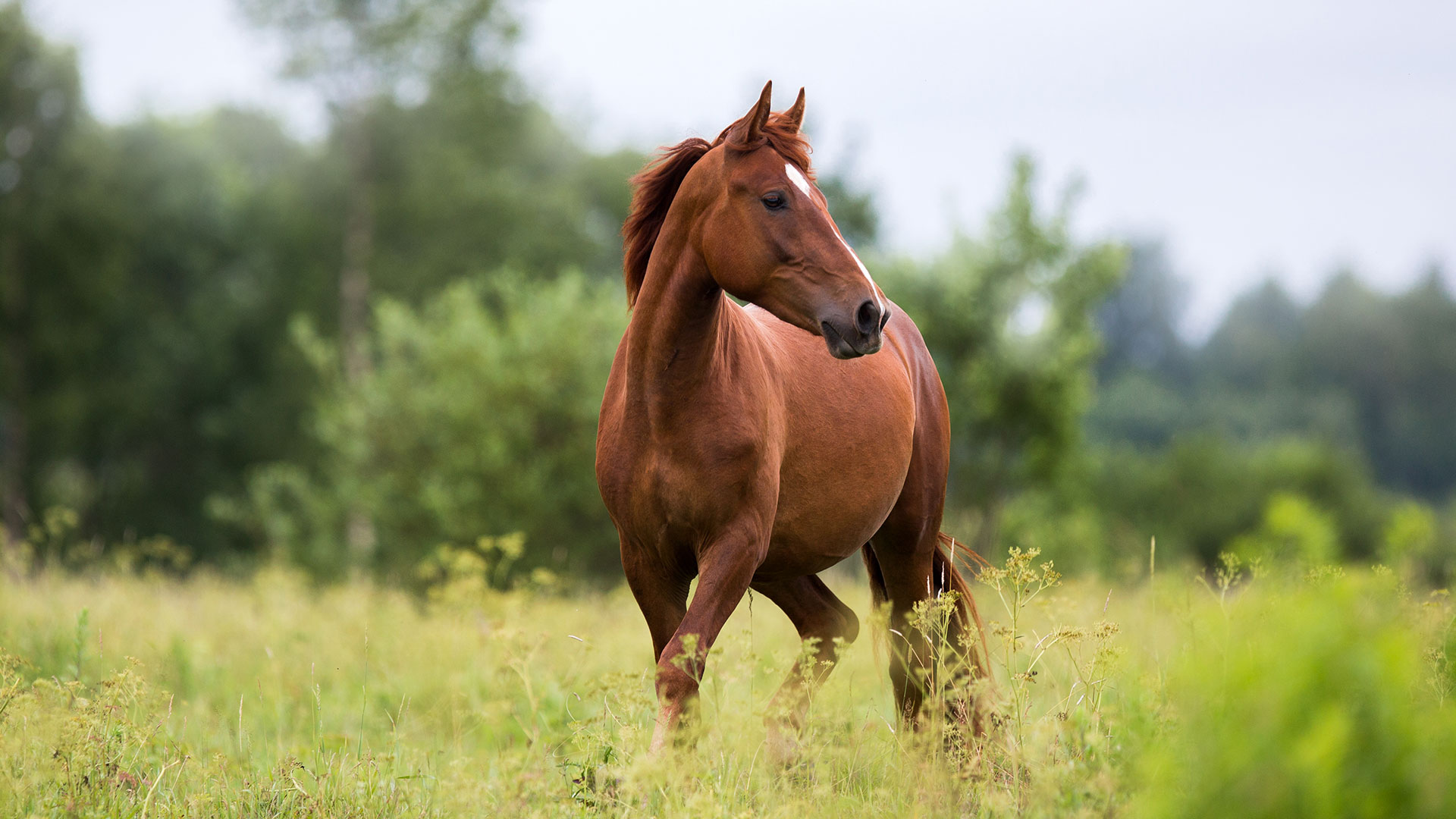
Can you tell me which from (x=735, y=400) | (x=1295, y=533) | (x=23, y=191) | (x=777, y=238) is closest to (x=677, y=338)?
(x=735, y=400)

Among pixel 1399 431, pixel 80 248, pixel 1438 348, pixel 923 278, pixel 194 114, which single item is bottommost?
pixel 1399 431

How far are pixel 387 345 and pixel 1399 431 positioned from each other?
56820 millimetres

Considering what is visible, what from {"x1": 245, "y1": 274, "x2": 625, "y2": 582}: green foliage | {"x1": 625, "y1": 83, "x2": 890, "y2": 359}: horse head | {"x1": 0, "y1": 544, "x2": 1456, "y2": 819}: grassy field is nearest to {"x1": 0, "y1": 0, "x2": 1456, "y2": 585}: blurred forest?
{"x1": 245, "y1": 274, "x2": 625, "y2": 582}: green foliage

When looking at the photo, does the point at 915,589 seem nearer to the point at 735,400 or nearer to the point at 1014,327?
the point at 735,400

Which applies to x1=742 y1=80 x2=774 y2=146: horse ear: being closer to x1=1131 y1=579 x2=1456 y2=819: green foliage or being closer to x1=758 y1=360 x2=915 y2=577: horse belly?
x1=758 y1=360 x2=915 y2=577: horse belly

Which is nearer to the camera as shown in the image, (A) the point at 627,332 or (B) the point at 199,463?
(A) the point at 627,332

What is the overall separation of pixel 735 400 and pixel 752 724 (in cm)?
114

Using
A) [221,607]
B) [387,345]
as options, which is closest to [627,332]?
[221,607]

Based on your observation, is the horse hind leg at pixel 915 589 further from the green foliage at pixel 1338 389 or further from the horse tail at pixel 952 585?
the green foliage at pixel 1338 389

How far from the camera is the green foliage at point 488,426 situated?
14031mm

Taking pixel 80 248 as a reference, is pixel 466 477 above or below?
below

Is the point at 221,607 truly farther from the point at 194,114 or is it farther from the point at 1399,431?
the point at 1399,431

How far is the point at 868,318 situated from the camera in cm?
327

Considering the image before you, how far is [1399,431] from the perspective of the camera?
54.1 metres
